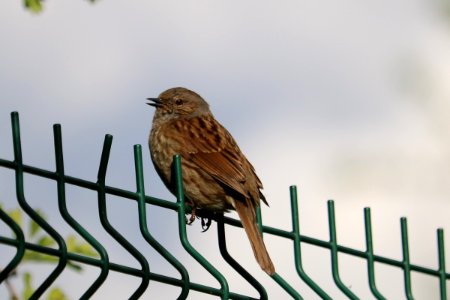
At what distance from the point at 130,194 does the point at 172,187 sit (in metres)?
2.71

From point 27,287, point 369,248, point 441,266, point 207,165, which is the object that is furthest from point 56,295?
point 207,165

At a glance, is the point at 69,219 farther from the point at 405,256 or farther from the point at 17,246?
the point at 405,256

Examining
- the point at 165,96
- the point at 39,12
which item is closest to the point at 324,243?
the point at 39,12

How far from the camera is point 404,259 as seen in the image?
558 centimetres

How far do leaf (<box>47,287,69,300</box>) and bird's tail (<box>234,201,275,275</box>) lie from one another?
1.32m

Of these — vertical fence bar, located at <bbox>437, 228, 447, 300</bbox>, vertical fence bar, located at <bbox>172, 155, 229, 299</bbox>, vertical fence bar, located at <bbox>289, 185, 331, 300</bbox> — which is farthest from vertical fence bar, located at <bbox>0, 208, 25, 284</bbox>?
vertical fence bar, located at <bbox>437, 228, 447, 300</bbox>

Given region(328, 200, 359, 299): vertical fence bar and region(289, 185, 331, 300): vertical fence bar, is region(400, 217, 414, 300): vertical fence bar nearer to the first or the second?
region(328, 200, 359, 299): vertical fence bar

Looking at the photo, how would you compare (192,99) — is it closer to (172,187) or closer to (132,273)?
(172,187)

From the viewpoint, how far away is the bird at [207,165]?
21.9 ft

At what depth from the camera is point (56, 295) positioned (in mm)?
4230

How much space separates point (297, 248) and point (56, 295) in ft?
3.74

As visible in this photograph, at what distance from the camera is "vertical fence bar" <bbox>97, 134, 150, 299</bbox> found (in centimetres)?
399

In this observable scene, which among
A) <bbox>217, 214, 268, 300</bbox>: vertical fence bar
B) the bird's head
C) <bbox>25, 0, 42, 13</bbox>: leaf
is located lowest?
<bbox>217, 214, 268, 300</bbox>: vertical fence bar

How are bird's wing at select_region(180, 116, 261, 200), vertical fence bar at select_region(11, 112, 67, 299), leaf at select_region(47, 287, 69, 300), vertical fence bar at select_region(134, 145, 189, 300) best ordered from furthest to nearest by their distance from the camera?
1. bird's wing at select_region(180, 116, 261, 200)
2. leaf at select_region(47, 287, 69, 300)
3. vertical fence bar at select_region(134, 145, 189, 300)
4. vertical fence bar at select_region(11, 112, 67, 299)
